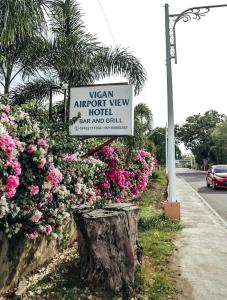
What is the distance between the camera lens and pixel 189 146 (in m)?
77.4

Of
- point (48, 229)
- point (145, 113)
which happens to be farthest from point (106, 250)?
point (145, 113)

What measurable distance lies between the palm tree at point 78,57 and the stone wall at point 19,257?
5152mm

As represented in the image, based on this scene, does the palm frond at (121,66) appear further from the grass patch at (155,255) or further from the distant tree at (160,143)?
the distant tree at (160,143)

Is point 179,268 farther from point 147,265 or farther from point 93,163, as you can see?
point 93,163

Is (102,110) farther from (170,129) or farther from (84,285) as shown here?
(170,129)

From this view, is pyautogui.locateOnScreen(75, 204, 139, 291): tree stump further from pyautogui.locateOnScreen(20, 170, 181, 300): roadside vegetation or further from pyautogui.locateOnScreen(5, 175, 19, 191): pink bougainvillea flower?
pyautogui.locateOnScreen(5, 175, 19, 191): pink bougainvillea flower

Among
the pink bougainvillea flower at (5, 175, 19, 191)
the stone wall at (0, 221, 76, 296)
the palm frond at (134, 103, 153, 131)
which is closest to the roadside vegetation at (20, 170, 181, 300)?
the stone wall at (0, 221, 76, 296)

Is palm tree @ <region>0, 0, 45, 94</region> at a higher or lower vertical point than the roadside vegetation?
higher

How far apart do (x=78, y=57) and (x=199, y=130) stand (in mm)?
67283

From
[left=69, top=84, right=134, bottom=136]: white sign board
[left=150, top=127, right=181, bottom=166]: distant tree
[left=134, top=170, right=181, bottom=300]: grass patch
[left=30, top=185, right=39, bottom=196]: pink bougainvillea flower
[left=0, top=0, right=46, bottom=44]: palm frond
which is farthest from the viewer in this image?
[left=150, top=127, right=181, bottom=166]: distant tree

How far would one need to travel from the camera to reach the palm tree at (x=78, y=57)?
961 cm

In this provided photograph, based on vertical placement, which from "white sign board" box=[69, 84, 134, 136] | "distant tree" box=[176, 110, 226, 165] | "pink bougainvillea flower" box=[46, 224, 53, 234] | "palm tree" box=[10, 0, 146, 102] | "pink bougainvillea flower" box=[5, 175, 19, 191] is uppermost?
"distant tree" box=[176, 110, 226, 165]

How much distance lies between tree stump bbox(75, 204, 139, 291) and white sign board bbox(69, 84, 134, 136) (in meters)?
2.37

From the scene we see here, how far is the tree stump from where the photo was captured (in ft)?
15.3
